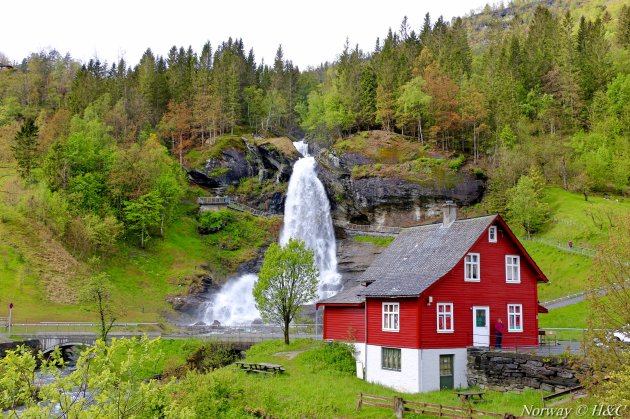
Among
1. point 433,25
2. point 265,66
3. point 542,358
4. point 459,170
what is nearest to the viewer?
point 542,358

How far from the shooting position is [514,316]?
29.8 metres

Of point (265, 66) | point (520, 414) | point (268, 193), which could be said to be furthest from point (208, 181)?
point (520, 414)

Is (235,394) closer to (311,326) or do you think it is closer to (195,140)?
(311,326)

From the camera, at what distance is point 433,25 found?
99.7 meters

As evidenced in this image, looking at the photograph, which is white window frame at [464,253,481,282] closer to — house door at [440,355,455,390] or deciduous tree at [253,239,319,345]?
house door at [440,355,455,390]

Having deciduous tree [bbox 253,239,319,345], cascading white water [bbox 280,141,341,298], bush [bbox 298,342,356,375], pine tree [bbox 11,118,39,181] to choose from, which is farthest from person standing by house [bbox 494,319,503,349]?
pine tree [bbox 11,118,39,181]

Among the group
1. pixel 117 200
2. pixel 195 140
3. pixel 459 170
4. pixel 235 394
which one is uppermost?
pixel 195 140

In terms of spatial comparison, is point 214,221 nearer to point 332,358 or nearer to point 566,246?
point 332,358

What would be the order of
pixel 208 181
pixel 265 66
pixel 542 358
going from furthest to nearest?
1. pixel 265 66
2. pixel 208 181
3. pixel 542 358

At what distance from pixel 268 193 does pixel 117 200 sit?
738 inches

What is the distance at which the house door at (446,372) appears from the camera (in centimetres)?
2619

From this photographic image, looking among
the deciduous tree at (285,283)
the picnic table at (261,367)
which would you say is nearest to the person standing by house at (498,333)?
the picnic table at (261,367)

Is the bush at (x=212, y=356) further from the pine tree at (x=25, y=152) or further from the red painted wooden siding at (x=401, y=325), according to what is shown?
the pine tree at (x=25, y=152)

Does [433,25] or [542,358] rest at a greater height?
[433,25]
